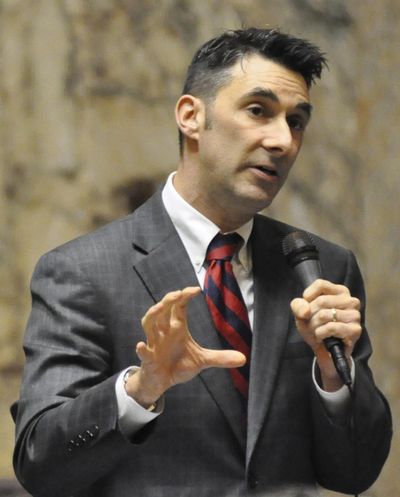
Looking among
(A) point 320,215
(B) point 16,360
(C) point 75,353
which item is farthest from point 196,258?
(A) point 320,215

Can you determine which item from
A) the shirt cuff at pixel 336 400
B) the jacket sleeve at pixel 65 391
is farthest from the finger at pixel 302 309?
the jacket sleeve at pixel 65 391

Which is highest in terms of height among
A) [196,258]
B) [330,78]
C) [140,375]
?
[330,78]

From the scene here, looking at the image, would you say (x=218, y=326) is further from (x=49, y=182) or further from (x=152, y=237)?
(x=49, y=182)

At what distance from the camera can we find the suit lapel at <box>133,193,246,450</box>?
2904mm

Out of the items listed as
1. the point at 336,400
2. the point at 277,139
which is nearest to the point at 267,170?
the point at 277,139

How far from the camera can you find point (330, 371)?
287 cm

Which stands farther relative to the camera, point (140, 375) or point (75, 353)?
point (75, 353)

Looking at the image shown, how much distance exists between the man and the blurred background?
1.21m

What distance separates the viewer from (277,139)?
3055 millimetres

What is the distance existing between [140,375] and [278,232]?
2.47ft

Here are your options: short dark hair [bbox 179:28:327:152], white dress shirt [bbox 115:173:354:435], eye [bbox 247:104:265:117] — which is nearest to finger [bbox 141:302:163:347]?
white dress shirt [bbox 115:173:354:435]

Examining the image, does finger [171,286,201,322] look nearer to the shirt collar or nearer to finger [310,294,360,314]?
finger [310,294,360,314]

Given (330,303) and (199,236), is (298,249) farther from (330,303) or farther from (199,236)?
(199,236)

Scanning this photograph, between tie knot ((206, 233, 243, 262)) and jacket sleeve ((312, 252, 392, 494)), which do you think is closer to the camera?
jacket sleeve ((312, 252, 392, 494))
